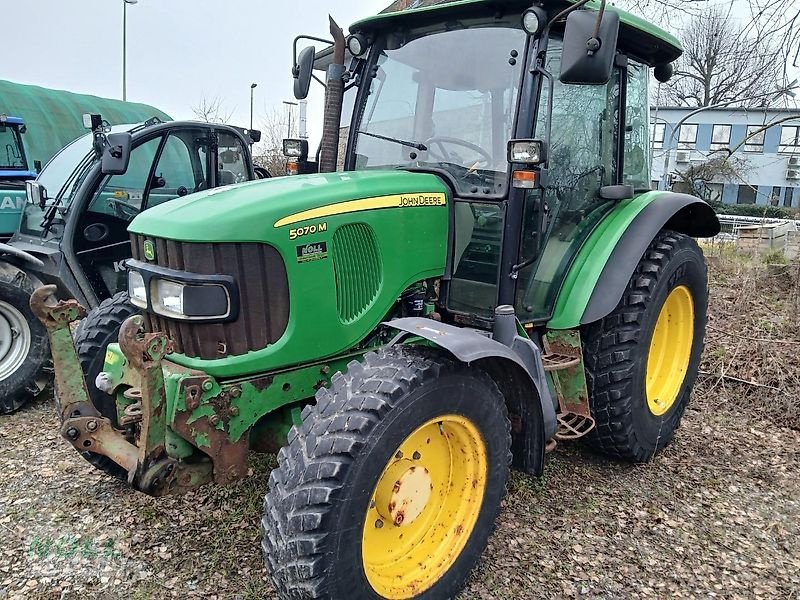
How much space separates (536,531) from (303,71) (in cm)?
267

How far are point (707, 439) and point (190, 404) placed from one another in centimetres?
328

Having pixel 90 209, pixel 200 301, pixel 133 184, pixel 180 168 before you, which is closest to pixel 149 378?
pixel 200 301

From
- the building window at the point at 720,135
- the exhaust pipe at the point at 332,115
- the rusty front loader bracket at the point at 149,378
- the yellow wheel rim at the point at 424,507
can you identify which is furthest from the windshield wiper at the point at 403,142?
the building window at the point at 720,135

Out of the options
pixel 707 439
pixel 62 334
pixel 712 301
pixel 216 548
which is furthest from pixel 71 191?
pixel 712 301

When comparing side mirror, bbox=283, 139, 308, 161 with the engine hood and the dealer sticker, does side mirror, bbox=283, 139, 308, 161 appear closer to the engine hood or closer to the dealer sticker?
the engine hood

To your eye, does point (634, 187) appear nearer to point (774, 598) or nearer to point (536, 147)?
point (536, 147)

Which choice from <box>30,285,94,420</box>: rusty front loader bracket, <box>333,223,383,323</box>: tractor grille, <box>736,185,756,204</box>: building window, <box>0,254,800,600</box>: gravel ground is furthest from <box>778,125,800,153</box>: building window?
<box>30,285,94,420</box>: rusty front loader bracket

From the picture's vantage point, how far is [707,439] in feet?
13.4

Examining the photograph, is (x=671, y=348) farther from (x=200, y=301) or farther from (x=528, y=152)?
(x=200, y=301)

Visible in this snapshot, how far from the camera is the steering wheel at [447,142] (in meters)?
2.94

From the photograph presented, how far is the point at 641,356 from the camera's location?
3.38m

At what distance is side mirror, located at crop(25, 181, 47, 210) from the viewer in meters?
5.42

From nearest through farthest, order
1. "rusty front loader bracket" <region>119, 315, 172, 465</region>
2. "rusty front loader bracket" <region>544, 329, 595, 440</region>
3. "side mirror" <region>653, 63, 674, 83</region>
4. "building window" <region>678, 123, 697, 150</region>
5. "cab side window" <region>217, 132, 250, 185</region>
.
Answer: "rusty front loader bracket" <region>119, 315, 172, 465</region>, "rusty front loader bracket" <region>544, 329, 595, 440</region>, "side mirror" <region>653, 63, 674, 83</region>, "cab side window" <region>217, 132, 250, 185</region>, "building window" <region>678, 123, 697, 150</region>

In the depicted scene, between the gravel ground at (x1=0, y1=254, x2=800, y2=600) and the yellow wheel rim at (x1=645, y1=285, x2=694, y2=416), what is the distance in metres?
0.38
